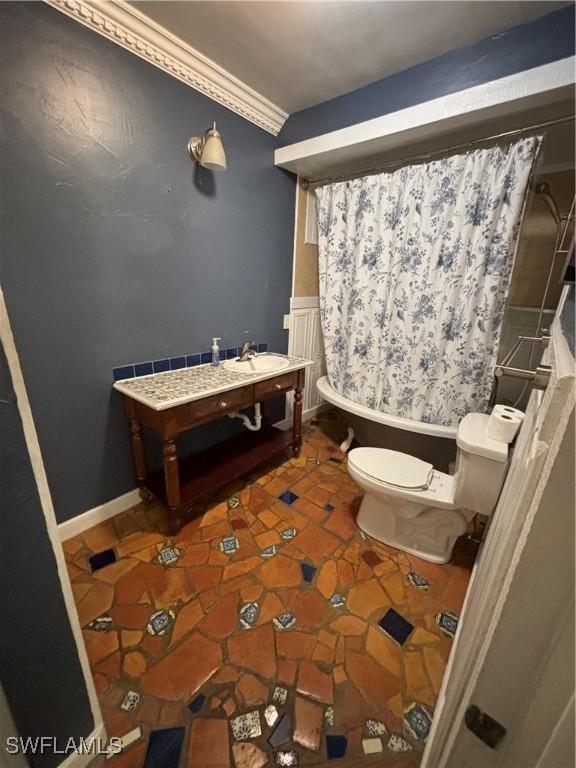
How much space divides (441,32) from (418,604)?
8.21ft

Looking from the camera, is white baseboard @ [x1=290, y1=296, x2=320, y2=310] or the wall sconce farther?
white baseboard @ [x1=290, y1=296, x2=320, y2=310]

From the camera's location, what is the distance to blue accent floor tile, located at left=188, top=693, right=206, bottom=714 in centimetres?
95

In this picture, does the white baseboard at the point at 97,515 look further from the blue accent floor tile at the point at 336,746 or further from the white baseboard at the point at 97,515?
the blue accent floor tile at the point at 336,746

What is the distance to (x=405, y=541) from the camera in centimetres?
155

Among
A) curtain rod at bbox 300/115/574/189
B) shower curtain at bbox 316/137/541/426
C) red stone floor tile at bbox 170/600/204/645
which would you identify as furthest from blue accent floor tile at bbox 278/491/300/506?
curtain rod at bbox 300/115/574/189

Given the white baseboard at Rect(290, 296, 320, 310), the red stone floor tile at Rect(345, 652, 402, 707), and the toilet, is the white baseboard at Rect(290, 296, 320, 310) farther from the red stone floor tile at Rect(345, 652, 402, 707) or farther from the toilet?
the red stone floor tile at Rect(345, 652, 402, 707)

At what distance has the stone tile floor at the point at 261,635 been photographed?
0.90 meters

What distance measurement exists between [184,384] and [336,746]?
4.84ft

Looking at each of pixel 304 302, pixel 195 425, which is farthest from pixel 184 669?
pixel 304 302

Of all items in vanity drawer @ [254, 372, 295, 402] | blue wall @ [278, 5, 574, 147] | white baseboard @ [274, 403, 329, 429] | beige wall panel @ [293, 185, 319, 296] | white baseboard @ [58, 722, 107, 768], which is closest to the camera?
white baseboard @ [58, 722, 107, 768]

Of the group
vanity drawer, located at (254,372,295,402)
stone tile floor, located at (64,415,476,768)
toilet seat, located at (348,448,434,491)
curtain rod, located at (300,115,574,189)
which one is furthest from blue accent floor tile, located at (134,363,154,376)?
curtain rod, located at (300,115,574,189)

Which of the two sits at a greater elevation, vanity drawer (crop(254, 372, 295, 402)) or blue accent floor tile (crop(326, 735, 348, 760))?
vanity drawer (crop(254, 372, 295, 402))

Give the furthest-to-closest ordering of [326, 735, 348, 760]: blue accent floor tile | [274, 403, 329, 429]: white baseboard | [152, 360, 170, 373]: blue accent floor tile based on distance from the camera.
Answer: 1. [274, 403, 329, 429]: white baseboard
2. [152, 360, 170, 373]: blue accent floor tile
3. [326, 735, 348, 760]: blue accent floor tile

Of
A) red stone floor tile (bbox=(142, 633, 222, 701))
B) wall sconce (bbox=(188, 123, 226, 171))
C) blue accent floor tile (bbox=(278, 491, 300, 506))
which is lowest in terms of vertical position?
red stone floor tile (bbox=(142, 633, 222, 701))
